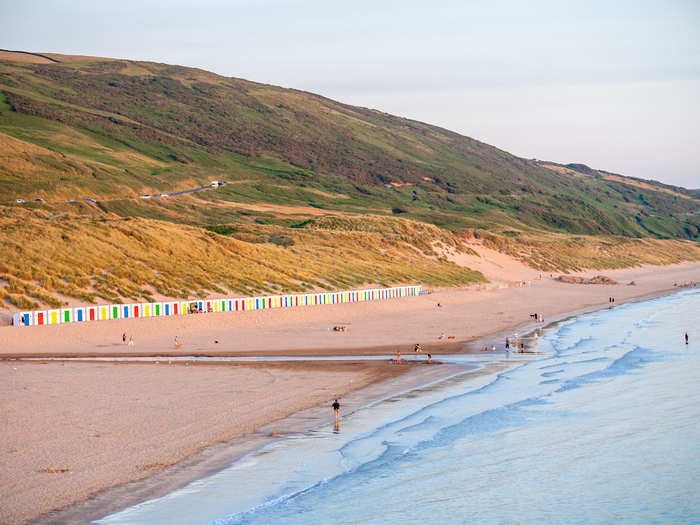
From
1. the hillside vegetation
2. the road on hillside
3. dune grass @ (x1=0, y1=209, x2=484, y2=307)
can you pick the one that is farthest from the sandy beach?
the road on hillside

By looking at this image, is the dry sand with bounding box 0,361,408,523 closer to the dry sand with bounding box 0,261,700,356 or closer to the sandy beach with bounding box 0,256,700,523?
the sandy beach with bounding box 0,256,700,523

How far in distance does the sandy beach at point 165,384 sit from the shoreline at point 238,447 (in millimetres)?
302

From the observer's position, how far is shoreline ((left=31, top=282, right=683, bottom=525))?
1359cm

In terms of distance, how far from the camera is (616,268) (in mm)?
120312

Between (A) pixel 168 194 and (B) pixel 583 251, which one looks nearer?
(B) pixel 583 251

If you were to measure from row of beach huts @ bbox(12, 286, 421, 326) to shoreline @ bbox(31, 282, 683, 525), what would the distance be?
16.6m

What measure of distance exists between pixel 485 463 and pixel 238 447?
551 cm

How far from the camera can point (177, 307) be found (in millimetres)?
43406

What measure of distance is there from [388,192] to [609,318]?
146399 mm

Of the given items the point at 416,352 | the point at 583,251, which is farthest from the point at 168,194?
the point at 416,352

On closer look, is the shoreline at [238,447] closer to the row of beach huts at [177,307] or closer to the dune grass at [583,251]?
the row of beach huts at [177,307]

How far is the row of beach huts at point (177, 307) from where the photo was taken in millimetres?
37031

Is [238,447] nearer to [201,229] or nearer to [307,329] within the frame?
[307,329]

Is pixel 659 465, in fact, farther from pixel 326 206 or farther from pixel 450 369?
pixel 326 206
